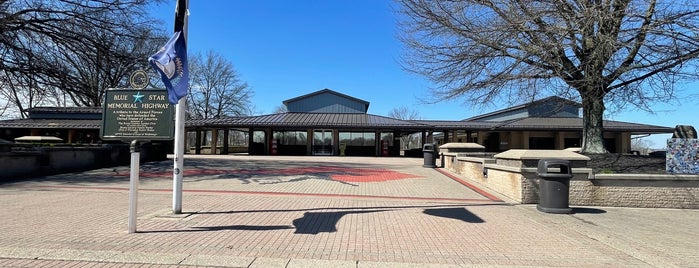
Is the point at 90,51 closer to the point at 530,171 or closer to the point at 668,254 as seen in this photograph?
the point at 530,171

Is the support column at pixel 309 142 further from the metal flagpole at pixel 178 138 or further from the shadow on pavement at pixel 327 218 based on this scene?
the metal flagpole at pixel 178 138

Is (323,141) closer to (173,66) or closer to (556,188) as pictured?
(556,188)

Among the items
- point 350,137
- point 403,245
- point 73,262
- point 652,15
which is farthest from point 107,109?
point 350,137

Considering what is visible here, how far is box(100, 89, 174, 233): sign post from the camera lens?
6.22m

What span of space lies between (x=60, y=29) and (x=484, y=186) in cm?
1474

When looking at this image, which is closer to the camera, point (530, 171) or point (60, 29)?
point (530, 171)

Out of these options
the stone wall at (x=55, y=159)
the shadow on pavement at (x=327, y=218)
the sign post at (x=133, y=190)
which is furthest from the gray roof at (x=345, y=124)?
the sign post at (x=133, y=190)

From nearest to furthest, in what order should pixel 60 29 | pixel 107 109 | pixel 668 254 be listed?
pixel 668 254 < pixel 107 109 < pixel 60 29

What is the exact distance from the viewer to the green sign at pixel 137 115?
20.4ft

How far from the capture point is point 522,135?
37.2 metres

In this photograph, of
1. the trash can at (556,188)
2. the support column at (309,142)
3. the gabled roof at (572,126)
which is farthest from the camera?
the support column at (309,142)

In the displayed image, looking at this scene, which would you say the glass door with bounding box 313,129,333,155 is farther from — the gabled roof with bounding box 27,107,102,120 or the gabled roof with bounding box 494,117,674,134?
the gabled roof with bounding box 27,107,102,120

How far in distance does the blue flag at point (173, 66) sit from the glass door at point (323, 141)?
27.9 meters

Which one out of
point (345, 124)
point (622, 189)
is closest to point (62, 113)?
point (345, 124)
